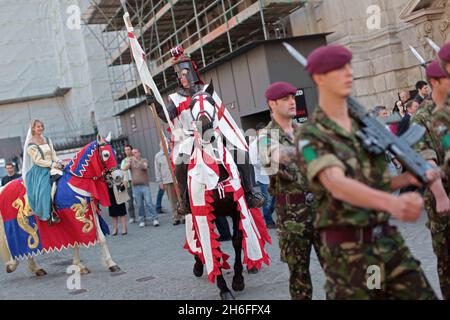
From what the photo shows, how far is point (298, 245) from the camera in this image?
455 centimetres

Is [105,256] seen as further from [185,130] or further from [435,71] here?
[435,71]

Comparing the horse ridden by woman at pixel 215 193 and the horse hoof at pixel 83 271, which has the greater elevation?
the horse ridden by woman at pixel 215 193

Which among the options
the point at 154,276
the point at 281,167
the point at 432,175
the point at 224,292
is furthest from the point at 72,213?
the point at 432,175

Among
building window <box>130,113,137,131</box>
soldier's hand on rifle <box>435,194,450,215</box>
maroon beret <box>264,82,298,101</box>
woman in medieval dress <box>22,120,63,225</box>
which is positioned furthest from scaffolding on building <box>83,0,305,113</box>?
soldier's hand on rifle <box>435,194,450,215</box>

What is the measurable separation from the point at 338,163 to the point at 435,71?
174 centimetres

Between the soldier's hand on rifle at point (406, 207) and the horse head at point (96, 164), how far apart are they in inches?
245

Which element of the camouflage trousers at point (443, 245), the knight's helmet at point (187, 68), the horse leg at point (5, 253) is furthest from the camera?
the horse leg at point (5, 253)

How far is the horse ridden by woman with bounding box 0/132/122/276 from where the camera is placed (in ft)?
27.3

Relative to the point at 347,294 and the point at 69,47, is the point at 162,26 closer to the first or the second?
the point at 69,47

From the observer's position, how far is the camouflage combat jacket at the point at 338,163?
2990 millimetres

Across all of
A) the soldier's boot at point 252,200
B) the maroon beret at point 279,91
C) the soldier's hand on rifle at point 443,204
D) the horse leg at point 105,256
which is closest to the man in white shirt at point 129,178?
the horse leg at point 105,256

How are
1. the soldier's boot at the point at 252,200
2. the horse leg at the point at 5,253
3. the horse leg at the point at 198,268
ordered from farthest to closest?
the horse leg at the point at 5,253
the horse leg at the point at 198,268
the soldier's boot at the point at 252,200

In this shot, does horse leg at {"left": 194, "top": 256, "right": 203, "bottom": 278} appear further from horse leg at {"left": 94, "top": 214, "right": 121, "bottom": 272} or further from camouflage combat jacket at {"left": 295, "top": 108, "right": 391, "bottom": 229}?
camouflage combat jacket at {"left": 295, "top": 108, "right": 391, "bottom": 229}

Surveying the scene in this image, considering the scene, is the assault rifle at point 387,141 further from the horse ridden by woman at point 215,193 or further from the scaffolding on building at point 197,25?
the scaffolding on building at point 197,25
